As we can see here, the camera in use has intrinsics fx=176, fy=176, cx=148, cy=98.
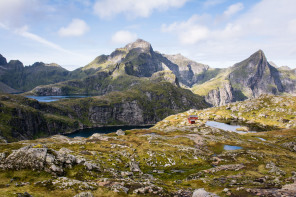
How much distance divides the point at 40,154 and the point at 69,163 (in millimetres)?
7397

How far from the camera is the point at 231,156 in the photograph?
77.8 m

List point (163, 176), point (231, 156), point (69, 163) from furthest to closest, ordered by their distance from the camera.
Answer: point (231, 156)
point (163, 176)
point (69, 163)

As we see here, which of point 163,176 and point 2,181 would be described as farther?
point 163,176

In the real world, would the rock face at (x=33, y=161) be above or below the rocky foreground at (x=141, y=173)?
above

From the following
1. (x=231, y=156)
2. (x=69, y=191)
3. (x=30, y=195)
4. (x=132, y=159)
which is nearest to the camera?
(x=30, y=195)

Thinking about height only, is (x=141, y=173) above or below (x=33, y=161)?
below

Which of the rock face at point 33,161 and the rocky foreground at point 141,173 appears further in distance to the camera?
the rock face at point 33,161

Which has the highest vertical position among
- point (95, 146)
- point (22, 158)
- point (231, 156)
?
point (22, 158)

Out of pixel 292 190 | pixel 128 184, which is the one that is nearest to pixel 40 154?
pixel 128 184

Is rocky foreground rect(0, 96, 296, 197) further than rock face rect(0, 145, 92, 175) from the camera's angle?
No

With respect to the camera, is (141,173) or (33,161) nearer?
(33,161)

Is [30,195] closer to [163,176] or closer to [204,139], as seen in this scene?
[163,176]

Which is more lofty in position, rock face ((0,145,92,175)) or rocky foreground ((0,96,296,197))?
rock face ((0,145,92,175))

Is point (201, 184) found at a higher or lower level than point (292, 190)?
lower
